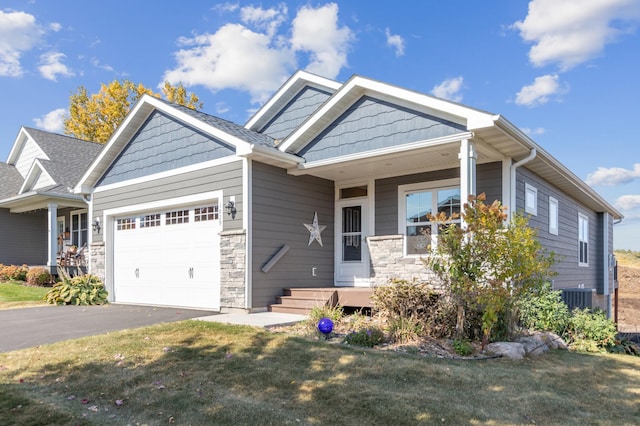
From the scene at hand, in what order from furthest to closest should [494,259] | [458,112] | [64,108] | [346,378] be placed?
[64,108] < [458,112] < [494,259] < [346,378]

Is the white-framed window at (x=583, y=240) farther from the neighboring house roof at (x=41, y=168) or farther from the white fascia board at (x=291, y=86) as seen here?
the neighboring house roof at (x=41, y=168)

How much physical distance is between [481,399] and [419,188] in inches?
243

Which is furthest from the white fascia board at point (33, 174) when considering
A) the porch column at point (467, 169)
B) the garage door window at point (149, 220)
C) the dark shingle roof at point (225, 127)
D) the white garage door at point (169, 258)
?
the porch column at point (467, 169)

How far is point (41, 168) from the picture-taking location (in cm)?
1662

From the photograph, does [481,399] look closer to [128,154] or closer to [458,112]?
[458,112]

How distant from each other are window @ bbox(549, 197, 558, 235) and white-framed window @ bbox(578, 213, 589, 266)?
120 inches

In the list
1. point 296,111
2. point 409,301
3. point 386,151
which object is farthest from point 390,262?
point 296,111

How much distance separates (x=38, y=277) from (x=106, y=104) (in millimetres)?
14322

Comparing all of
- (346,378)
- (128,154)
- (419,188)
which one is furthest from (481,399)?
(128,154)

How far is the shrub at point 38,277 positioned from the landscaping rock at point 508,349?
15.0 meters

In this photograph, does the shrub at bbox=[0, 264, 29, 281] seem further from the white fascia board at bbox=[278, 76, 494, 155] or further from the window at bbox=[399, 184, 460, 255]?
the window at bbox=[399, 184, 460, 255]

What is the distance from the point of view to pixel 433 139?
796 centimetres

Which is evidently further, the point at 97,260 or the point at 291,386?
the point at 97,260

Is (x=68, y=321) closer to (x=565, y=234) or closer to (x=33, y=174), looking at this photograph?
(x=33, y=174)
